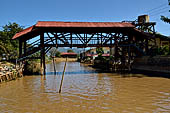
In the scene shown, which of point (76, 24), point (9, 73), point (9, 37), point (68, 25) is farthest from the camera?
point (9, 37)

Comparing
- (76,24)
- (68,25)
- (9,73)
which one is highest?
(76,24)

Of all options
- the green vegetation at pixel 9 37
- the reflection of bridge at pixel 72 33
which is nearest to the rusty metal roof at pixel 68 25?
the reflection of bridge at pixel 72 33

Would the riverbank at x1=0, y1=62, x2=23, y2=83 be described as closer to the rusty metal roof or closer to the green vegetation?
the rusty metal roof

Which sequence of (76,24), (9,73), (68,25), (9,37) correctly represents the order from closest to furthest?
(9,73)
(68,25)
(76,24)
(9,37)

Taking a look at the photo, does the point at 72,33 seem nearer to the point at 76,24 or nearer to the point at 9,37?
the point at 76,24

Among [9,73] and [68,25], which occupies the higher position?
[68,25]

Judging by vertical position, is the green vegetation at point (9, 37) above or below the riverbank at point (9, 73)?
above

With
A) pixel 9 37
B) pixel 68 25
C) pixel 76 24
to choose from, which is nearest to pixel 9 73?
pixel 68 25

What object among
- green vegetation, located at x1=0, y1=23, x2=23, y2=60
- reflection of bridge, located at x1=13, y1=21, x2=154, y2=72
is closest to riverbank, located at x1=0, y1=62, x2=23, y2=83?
reflection of bridge, located at x1=13, y1=21, x2=154, y2=72

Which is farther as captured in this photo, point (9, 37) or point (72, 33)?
point (9, 37)

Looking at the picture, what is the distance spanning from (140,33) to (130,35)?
1.55 metres

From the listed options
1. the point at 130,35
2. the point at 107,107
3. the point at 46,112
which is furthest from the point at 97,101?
the point at 130,35

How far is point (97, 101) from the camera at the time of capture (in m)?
8.20

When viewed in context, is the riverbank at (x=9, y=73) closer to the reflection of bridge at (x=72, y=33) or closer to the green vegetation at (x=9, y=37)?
the reflection of bridge at (x=72, y=33)
